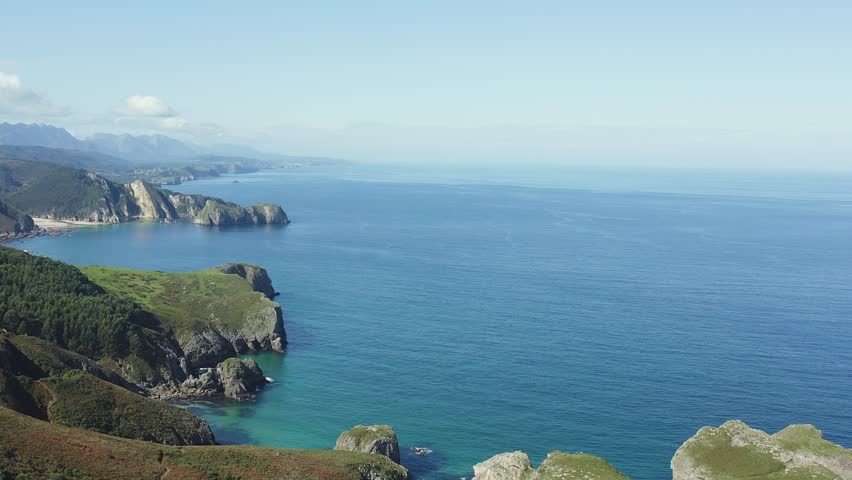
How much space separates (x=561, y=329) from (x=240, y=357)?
64.5 m

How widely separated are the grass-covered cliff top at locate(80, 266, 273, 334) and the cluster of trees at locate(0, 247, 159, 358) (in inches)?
264

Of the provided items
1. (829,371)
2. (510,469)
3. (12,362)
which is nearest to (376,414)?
(510,469)

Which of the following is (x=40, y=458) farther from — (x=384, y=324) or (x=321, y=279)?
(x=321, y=279)

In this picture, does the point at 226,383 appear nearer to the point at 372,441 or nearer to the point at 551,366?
the point at 372,441

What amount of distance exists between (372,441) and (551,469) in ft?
71.7

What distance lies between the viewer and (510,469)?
6888 centimetres

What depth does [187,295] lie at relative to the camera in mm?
137375

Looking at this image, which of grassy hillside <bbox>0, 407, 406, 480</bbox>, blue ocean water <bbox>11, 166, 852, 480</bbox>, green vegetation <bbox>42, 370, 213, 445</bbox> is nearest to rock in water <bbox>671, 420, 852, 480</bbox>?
blue ocean water <bbox>11, 166, 852, 480</bbox>

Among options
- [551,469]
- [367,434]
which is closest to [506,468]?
[551,469]

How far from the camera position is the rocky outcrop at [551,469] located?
6488cm

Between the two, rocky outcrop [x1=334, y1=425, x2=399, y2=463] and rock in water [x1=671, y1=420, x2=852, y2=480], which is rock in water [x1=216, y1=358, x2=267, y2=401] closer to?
rocky outcrop [x1=334, y1=425, x2=399, y2=463]

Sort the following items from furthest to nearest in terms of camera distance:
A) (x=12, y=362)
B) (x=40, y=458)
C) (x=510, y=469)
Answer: (x=12, y=362) < (x=510, y=469) < (x=40, y=458)

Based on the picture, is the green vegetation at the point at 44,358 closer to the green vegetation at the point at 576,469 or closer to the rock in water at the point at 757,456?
the green vegetation at the point at 576,469

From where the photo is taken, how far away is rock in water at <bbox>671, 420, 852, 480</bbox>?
224ft
